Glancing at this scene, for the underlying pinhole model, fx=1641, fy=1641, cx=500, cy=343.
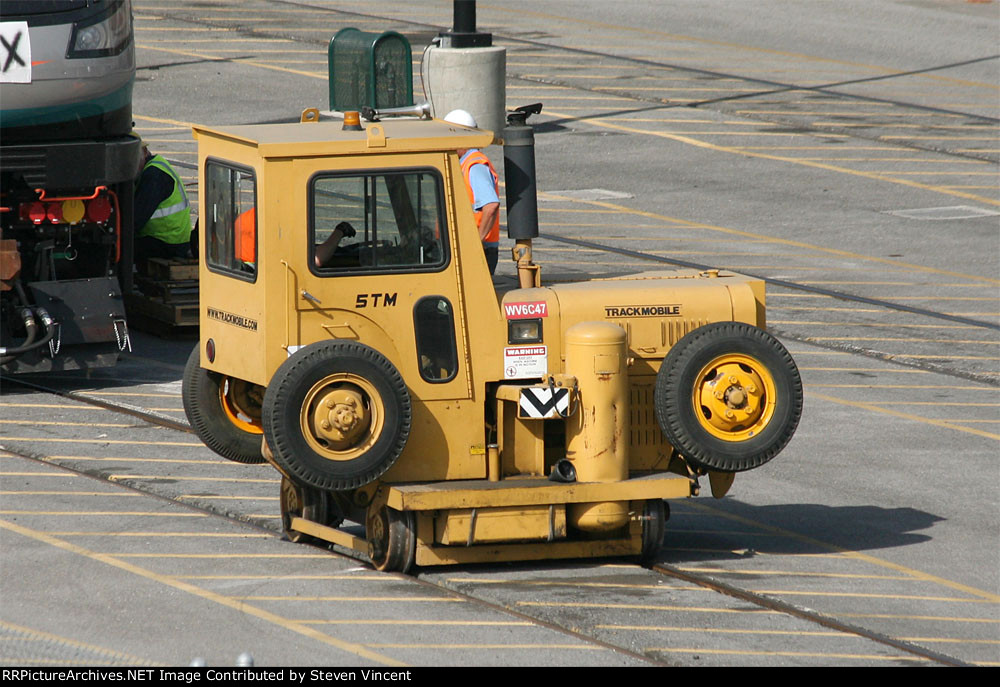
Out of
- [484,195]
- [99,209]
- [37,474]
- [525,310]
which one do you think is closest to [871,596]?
[525,310]

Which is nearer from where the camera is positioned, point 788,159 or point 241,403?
point 241,403

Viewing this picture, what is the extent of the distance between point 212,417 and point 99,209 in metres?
4.70

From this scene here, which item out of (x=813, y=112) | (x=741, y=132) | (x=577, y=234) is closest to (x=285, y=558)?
(x=577, y=234)

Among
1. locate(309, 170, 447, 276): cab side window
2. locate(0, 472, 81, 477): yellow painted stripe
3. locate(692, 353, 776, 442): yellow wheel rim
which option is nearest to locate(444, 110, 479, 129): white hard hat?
locate(309, 170, 447, 276): cab side window

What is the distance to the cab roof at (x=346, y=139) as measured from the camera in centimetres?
856

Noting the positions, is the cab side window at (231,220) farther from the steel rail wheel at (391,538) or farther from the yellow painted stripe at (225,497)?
the yellow painted stripe at (225,497)

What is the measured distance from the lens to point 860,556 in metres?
9.66

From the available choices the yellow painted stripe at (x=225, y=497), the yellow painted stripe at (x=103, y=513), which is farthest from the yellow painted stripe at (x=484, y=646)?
the yellow painted stripe at (x=225, y=497)

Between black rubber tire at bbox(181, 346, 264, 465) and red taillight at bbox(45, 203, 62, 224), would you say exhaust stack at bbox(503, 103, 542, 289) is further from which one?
red taillight at bbox(45, 203, 62, 224)

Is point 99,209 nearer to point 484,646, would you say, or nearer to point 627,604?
point 627,604

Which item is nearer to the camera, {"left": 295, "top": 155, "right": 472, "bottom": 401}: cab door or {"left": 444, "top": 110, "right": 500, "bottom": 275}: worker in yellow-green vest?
{"left": 295, "top": 155, "right": 472, "bottom": 401}: cab door

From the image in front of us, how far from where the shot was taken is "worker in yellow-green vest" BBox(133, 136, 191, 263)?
49.1 ft

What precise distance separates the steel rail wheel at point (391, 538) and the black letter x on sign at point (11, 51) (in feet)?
18.7

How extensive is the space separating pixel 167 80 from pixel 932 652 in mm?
21679
